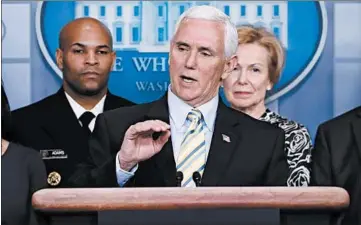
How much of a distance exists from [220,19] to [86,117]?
61 centimetres

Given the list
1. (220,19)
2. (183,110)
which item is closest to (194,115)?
(183,110)

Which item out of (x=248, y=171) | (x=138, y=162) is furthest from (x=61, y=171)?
(x=248, y=171)

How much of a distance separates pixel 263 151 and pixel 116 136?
21.0 inches

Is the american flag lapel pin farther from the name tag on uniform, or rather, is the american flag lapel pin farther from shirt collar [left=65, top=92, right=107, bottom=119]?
the name tag on uniform

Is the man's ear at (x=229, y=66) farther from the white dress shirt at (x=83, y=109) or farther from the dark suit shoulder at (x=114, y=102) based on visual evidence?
the white dress shirt at (x=83, y=109)

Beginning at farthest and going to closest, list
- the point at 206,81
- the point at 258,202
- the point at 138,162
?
the point at 206,81, the point at 138,162, the point at 258,202

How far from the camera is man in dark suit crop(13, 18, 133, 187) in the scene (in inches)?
108

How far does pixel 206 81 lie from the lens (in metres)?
2.61

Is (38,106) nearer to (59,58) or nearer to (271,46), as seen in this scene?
(59,58)

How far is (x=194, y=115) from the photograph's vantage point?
2625mm

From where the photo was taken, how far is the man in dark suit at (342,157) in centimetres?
→ 267

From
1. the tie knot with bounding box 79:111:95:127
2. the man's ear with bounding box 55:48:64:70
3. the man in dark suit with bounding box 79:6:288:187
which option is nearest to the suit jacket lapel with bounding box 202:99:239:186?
the man in dark suit with bounding box 79:6:288:187

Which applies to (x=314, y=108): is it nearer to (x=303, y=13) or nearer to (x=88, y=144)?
(x=303, y=13)

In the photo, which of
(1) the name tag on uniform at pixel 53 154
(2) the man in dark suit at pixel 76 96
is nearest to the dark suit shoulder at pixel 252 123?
(2) the man in dark suit at pixel 76 96
